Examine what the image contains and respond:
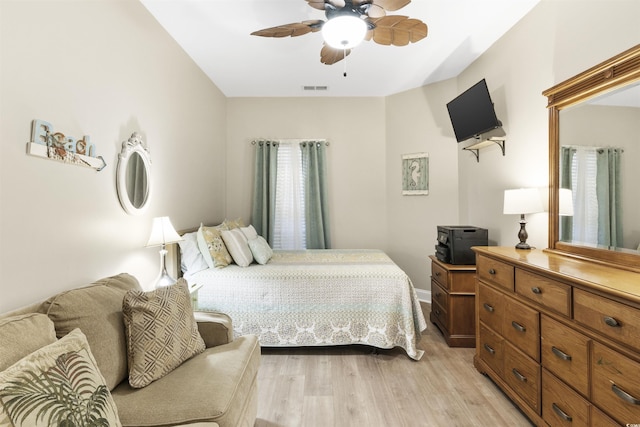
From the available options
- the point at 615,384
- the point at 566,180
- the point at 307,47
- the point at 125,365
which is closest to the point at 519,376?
the point at 615,384

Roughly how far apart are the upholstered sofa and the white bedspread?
0.99 m

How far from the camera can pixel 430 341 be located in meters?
2.88

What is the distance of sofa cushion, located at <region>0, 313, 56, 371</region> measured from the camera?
3.12ft

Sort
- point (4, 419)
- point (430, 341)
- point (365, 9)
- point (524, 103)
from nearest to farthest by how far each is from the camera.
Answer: point (4, 419)
point (365, 9)
point (524, 103)
point (430, 341)

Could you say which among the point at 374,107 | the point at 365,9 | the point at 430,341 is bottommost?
the point at 430,341

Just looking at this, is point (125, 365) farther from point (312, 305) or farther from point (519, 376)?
point (519, 376)

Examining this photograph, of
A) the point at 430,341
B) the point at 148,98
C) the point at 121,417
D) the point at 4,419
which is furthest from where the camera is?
the point at 430,341

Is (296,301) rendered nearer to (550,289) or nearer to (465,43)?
(550,289)

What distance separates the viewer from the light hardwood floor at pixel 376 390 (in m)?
1.84

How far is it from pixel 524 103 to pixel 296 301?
104 inches

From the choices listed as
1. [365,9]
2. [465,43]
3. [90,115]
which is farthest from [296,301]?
[465,43]

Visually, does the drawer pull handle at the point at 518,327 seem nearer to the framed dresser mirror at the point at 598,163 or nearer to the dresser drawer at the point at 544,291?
the dresser drawer at the point at 544,291

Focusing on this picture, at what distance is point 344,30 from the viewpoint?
1.77m

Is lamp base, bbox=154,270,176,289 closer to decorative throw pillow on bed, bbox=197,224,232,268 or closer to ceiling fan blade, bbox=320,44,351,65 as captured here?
decorative throw pillow on bed, bbox=197,224,232,268
